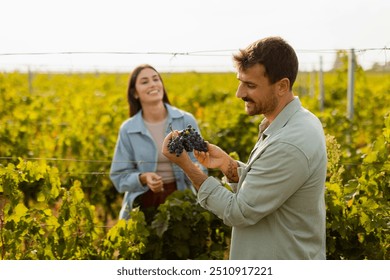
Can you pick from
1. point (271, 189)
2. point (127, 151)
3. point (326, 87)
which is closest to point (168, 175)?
point (127, 151)

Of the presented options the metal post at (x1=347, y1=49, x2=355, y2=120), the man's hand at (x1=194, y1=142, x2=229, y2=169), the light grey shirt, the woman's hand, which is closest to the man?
the light grey shirt

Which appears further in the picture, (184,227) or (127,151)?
(127,151)

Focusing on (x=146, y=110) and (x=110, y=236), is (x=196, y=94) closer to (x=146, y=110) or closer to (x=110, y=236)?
(x=146, y=110)

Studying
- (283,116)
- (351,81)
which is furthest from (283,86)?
(351,81)

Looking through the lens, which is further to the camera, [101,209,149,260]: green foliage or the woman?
the woman

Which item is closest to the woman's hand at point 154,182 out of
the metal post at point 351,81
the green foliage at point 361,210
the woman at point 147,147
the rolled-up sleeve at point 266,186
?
the woman at point 147,147

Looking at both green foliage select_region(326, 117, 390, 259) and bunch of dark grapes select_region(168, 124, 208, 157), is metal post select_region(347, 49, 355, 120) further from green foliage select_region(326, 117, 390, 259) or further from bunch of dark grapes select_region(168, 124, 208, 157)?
bunch of dark grapes select_region(168, 124, 208, 157)

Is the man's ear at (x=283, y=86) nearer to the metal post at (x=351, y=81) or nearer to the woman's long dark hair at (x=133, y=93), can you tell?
the woman's long dark hair at (x=133, y=93)

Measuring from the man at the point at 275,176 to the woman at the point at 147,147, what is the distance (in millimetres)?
1555

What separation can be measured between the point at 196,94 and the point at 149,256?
22.5 feet

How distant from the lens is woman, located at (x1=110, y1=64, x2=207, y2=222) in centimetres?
368

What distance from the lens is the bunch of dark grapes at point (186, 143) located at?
86.4 inches

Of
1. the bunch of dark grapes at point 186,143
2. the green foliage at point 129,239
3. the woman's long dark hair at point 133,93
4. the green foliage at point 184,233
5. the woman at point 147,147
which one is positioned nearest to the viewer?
the bunch of dark grapes at point 186,143
